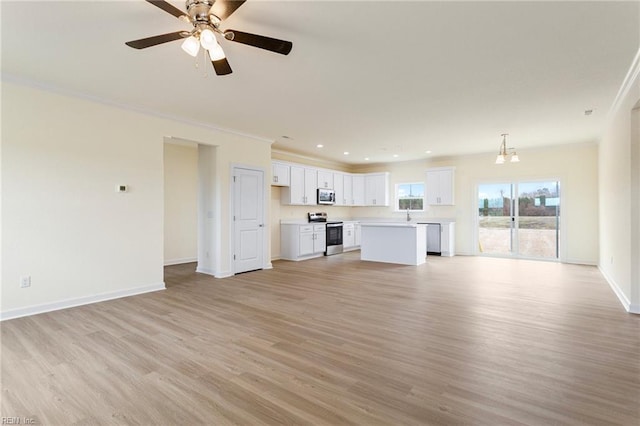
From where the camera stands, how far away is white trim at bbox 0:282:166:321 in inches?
141

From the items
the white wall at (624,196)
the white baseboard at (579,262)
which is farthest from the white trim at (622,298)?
the white baseboard at (579,262)

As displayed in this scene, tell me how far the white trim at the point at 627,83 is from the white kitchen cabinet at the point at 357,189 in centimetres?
629

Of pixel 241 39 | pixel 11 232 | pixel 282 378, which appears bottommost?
pixel 282 378

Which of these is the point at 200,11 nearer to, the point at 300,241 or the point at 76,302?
the point at 76,302

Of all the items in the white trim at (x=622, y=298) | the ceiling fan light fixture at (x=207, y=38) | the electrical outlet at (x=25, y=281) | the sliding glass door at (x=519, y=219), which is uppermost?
the ceiling fan light fixture at (x=207, y=38)

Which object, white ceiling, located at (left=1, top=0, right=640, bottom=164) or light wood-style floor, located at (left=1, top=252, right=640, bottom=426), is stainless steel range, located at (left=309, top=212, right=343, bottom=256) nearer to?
white ceiling, located at (left=1, top=0, right=640, bottom=164)

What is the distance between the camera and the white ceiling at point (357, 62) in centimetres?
238

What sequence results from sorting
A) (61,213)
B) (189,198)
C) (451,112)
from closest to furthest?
(61,213) < (451,112) < (189,198)

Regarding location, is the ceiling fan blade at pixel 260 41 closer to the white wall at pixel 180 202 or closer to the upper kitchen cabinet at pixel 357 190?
the white wall at pixel 180 202

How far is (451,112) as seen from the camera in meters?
4.76

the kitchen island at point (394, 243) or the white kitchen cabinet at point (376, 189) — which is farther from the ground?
the white kitchen cabinet at point (376, 189)

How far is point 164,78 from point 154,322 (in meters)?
2.75

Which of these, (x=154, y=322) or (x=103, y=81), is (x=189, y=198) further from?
(x=154, y=322)

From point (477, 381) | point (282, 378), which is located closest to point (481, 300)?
point (477, 381)
